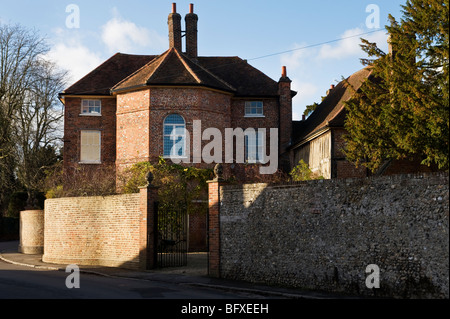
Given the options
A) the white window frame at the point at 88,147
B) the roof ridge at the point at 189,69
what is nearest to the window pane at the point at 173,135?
the roof ridge at the point at 189,69

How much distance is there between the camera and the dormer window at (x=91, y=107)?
32.8 meters

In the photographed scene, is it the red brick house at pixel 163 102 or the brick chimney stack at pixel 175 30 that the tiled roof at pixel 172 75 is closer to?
the red brick house at pixel 163 102

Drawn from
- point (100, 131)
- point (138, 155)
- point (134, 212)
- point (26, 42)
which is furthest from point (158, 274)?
point (26, 42)

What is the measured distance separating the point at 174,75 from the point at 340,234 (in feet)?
62.5

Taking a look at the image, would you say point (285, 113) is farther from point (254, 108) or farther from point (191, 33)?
point (191, 33)

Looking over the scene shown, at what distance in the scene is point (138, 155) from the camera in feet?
95.8

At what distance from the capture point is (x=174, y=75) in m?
29.9

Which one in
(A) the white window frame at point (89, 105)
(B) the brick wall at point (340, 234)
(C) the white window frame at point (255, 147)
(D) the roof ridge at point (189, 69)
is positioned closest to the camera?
(B) the brick wall at point (340, 234)

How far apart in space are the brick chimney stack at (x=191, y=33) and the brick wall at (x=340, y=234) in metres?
20.4

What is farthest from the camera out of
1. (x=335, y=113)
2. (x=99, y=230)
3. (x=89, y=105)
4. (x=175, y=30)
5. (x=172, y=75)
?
(x=175, y=30)

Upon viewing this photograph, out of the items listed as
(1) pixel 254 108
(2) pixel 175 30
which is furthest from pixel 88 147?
(1) pixel 254 108

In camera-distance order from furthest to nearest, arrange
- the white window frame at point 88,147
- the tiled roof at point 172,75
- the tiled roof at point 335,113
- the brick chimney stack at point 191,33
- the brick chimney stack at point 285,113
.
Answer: the brick chimney stack at point 191,33 < the brick chimney stack at point 285,113 < the white window frame at point 88,147 < the tiled roof at point 172,75 < the tiled roof at point 335,113

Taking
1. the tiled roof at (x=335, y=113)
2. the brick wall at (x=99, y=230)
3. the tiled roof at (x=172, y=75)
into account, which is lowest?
the brick wall at (x=99, y=230)
